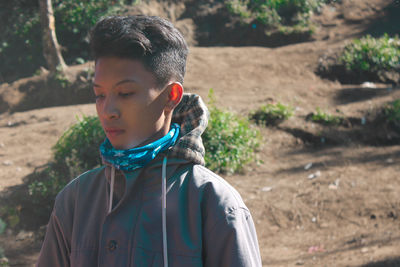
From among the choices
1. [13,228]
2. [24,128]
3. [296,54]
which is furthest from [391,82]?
[13,228]

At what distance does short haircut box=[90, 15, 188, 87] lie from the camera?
62.6 inches

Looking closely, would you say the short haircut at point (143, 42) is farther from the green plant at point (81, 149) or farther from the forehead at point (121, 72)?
the green plant at point (81, 149)

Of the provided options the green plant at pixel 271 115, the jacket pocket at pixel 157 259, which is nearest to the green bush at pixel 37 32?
the green plant at pixel 271 115

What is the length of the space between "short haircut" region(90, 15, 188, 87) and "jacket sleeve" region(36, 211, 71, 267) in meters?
0.61

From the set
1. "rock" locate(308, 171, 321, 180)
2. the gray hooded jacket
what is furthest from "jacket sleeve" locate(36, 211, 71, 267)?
"rock" locate(308, 171, 321, 180)

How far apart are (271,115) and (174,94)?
17.2 feet

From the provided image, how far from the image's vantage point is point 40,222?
486cm

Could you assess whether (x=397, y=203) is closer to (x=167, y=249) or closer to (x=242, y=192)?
(x=242, y=192)

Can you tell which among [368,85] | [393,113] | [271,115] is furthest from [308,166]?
[368,85]

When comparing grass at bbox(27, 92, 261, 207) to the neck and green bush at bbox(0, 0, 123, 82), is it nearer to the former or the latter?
the neck

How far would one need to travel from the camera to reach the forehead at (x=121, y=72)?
1594 mm

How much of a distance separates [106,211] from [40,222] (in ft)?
11.5

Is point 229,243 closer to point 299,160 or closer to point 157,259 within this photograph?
point 157,259

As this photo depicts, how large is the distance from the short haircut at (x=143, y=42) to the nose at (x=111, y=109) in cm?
15
